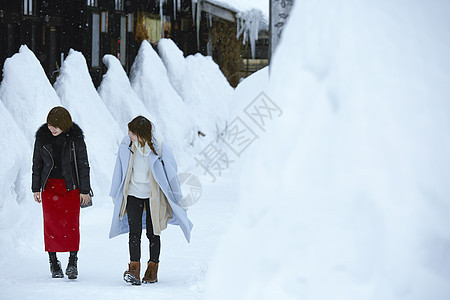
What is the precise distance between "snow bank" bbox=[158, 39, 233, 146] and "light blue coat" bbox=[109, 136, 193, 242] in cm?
941

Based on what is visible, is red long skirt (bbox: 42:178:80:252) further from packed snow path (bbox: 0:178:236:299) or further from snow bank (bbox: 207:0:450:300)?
snow bank (bbox: 207:0:450:300)

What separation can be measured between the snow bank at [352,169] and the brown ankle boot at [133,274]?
257 cm

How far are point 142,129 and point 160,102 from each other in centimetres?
851

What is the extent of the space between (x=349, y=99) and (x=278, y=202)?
445 millimetres

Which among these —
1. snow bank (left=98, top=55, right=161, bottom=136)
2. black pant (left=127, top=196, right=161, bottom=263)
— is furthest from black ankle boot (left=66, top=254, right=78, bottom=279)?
snow bank (left=98, top=55, right=161, bottom=136)

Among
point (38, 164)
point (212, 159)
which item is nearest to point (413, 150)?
point (38, 164)

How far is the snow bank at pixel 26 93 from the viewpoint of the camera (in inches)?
336

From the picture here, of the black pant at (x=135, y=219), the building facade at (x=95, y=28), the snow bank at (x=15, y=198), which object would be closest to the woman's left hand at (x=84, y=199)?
the black pant at (x=135, y=219)

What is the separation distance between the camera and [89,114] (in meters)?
10.2

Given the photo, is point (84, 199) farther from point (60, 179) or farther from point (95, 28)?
point (95, 28)

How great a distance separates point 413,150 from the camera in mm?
2373

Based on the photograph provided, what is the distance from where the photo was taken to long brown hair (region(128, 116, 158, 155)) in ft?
16.6

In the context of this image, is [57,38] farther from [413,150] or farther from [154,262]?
[413,150]

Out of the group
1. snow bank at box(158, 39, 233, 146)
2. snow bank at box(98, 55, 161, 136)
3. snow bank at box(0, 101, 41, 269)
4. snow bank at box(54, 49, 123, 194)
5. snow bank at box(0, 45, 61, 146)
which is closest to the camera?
snow bank at box(0, 101, 41, 269)
